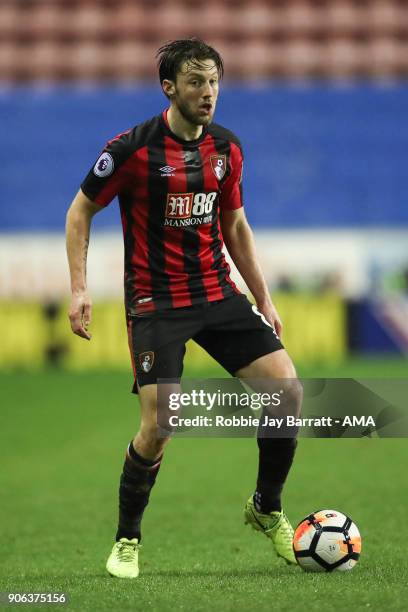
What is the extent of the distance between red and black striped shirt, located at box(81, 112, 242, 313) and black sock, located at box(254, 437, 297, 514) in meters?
0.70

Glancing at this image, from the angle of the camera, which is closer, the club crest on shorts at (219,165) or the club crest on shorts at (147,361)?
the club crest on shorts at (147,361)

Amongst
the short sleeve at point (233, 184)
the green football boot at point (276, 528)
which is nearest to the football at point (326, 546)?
the green football boot at point (276, 528)

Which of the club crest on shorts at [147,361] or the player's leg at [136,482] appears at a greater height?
the club crest on shorts at [147,361]

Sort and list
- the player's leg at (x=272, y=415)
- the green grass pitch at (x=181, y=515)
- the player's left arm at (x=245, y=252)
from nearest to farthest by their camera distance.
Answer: the green grass pitch at (x=181, y=515) → the player's leg at (x=272, y=415) → the player's left arm at (x=245, y=252)

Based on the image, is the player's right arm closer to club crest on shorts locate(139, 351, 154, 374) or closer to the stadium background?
club crest on shorts locate(139, 351, 154, 374)

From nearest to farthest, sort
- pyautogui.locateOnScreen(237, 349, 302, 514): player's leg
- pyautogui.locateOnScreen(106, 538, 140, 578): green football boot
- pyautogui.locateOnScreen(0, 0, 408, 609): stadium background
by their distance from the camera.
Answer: pyautogui.locateOnScreen(106, 538, 140, 578): green football boot < pyautogui.locateOnScreen(237, 349, 302, 514): player's leg < pyautogui.locateOnScreen(0, 0, 408, 609): stadium background

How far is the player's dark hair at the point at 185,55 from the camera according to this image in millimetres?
4793

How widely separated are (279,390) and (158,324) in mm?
598

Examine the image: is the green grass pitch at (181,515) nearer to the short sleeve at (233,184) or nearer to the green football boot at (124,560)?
the green football boot at (124,560)

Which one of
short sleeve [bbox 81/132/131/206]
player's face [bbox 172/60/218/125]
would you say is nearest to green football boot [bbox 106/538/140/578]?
short sleeve [bbox 81/132/131/206]

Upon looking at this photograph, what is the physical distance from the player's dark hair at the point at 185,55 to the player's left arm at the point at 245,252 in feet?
2.24

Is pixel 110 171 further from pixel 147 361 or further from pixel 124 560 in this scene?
pixel 124 560

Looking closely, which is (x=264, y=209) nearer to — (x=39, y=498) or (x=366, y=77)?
(x=366, y=77)

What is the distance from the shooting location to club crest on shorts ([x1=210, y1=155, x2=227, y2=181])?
5000 mm
